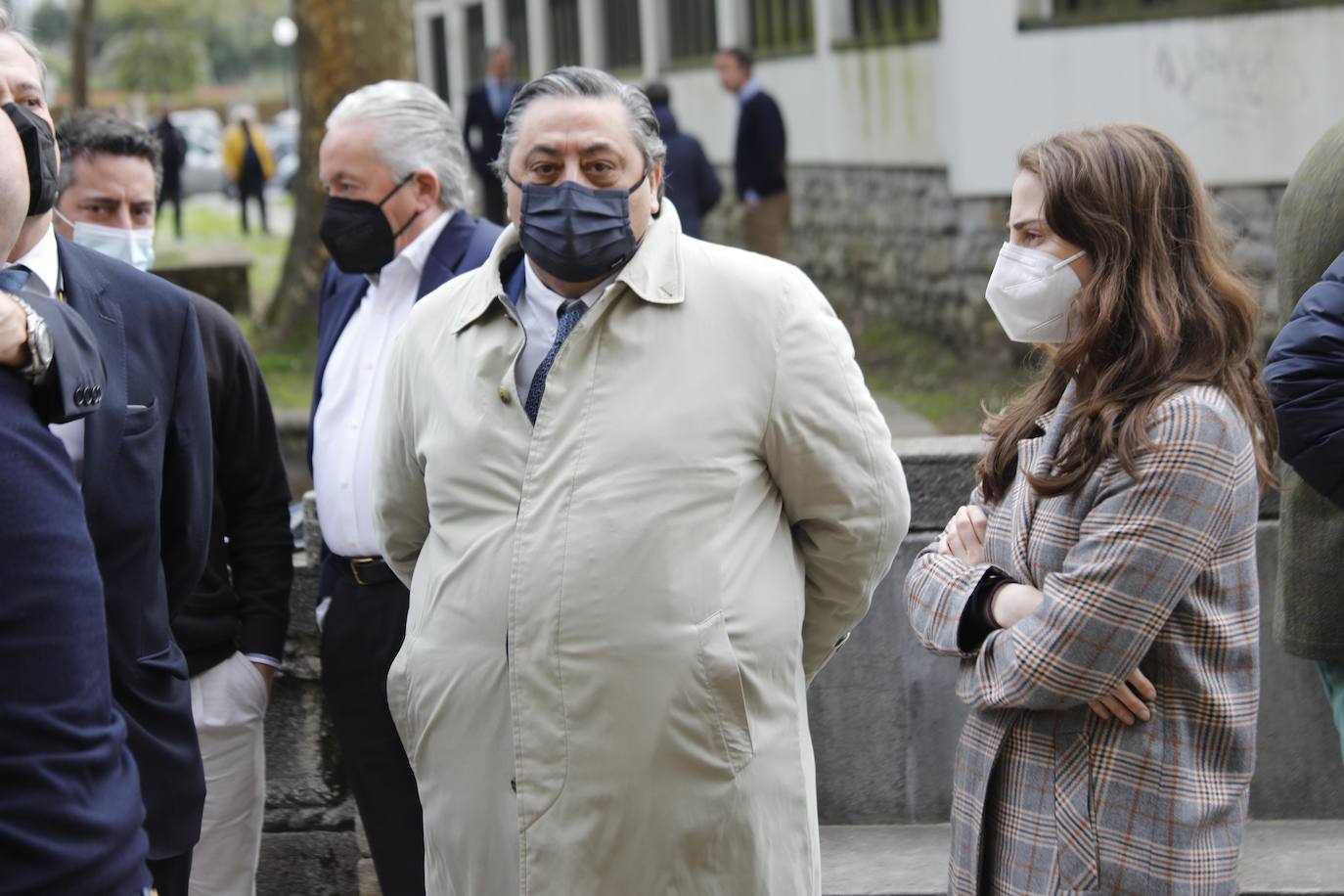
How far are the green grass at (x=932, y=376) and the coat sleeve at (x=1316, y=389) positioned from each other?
5.84 m

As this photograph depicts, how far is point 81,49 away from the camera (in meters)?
22.5

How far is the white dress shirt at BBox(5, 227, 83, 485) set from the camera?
265cm

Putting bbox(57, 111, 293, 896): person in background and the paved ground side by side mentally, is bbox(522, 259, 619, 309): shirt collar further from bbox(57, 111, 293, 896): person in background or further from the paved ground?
the paved ground

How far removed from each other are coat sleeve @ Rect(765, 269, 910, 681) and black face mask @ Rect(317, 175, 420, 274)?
4.17 ft

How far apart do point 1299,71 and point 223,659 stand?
301 inches

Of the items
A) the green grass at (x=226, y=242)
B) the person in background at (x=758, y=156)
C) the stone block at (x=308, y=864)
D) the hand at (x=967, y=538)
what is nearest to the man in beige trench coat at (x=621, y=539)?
the hand at (x=967, y=538)

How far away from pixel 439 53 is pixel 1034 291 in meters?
29.4

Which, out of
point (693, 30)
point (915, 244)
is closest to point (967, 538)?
point (915, 244)

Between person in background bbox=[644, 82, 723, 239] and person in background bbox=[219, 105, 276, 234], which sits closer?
person in background bbox=[644, 82, 723, 239]

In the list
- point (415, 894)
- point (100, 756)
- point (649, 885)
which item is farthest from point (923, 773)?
point (100, 756)

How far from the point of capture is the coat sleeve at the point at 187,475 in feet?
9.97

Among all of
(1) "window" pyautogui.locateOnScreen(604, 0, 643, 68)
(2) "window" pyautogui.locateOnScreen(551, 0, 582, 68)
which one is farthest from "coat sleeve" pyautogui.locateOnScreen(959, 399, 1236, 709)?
(2) "window" pyautogui.locateOnScreen(551, 0, 582, 68)

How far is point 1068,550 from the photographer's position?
9.14ft

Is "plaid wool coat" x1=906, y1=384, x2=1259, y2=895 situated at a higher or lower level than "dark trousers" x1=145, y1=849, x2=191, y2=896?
higher
